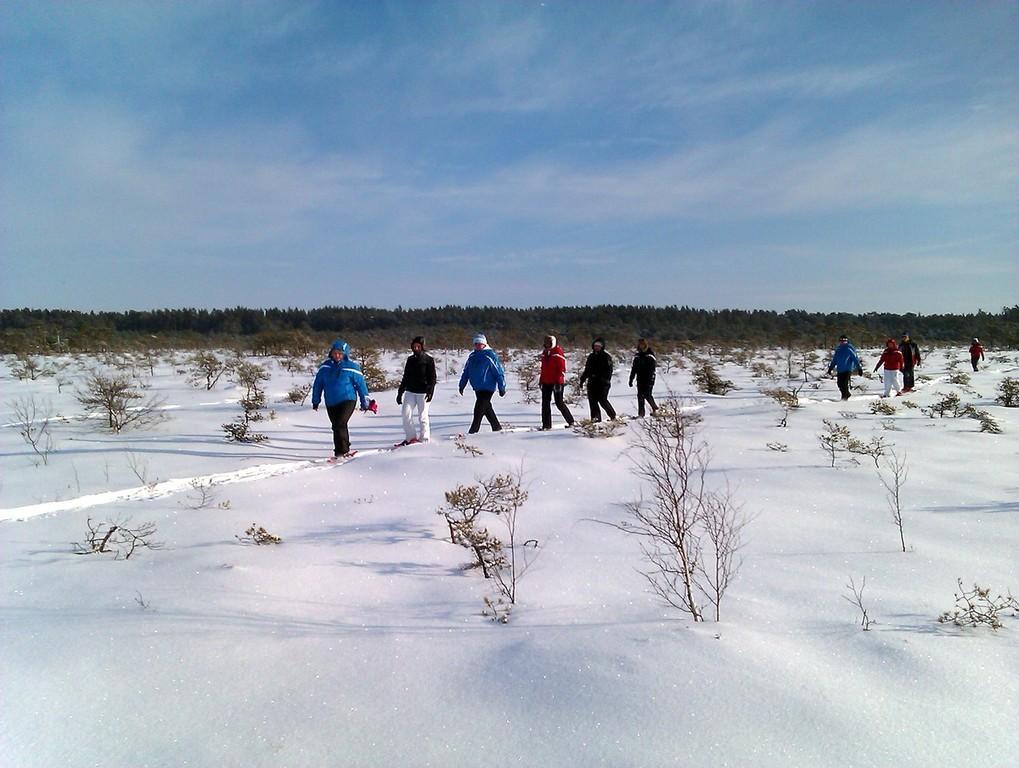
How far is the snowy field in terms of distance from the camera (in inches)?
94.5

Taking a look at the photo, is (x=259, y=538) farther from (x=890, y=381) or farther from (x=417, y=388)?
(x=890, y=381)

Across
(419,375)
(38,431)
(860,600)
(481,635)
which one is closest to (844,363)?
(419,375)

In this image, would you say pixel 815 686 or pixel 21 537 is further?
pixel 21 537

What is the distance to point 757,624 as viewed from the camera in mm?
3332

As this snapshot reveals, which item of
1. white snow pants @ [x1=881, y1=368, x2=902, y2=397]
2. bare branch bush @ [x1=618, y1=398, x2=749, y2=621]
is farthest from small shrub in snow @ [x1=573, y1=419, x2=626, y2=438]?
white snow pants @ [x1=881, y1=368, x2=902, y2=397]

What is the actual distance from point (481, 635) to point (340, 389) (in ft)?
19.4

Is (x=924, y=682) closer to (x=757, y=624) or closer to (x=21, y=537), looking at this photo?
(x=757, y=624)

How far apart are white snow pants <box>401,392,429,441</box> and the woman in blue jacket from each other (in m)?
0.82

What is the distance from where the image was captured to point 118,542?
4.62m

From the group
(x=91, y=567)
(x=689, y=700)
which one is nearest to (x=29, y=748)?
(x=91, y=567)

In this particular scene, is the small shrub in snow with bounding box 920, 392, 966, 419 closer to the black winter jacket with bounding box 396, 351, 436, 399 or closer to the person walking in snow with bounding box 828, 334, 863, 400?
the person walking in snow with bounding box 828, 334, 863, 400

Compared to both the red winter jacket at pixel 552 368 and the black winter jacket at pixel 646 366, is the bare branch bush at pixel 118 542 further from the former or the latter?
the black winter jacket at pixel 646 366

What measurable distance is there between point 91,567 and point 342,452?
4.44m

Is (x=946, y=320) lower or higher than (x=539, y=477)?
higher
